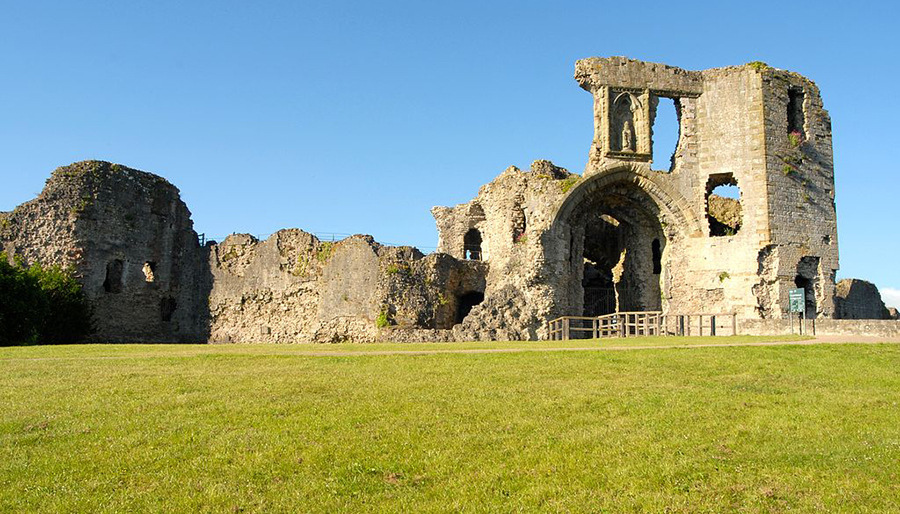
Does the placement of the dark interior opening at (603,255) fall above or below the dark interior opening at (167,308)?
above

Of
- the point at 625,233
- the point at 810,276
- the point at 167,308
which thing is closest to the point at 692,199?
the point at 625,233

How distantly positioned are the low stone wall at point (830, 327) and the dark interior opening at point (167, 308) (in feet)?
74.8

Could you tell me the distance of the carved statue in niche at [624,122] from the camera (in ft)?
98.6

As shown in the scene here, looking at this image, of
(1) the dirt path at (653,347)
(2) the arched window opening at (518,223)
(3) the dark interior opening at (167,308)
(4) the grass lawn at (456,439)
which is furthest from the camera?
(3) the dark interior opening at (167,308)

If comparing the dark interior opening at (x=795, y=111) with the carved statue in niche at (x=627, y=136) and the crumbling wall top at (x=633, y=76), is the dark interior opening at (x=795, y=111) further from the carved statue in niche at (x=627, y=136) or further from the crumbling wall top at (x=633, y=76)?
the carved statue in niche at (x=627, y=136)

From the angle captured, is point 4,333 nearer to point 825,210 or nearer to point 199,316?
point 199,316

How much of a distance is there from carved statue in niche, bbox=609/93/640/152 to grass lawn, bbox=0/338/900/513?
56.1 ft

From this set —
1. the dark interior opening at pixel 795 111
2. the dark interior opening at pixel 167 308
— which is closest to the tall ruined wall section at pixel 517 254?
the dark interior opening at pixel 795 111

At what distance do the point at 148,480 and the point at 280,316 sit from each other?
23.9 m

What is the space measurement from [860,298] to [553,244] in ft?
60.7

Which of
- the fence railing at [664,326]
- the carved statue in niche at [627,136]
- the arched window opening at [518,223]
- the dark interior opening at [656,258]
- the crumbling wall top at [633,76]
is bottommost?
the fence railing at [664,326]

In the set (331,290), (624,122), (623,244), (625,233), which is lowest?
(331,290)

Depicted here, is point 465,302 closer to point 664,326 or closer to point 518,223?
point 518,223

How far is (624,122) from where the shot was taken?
1188 inches
